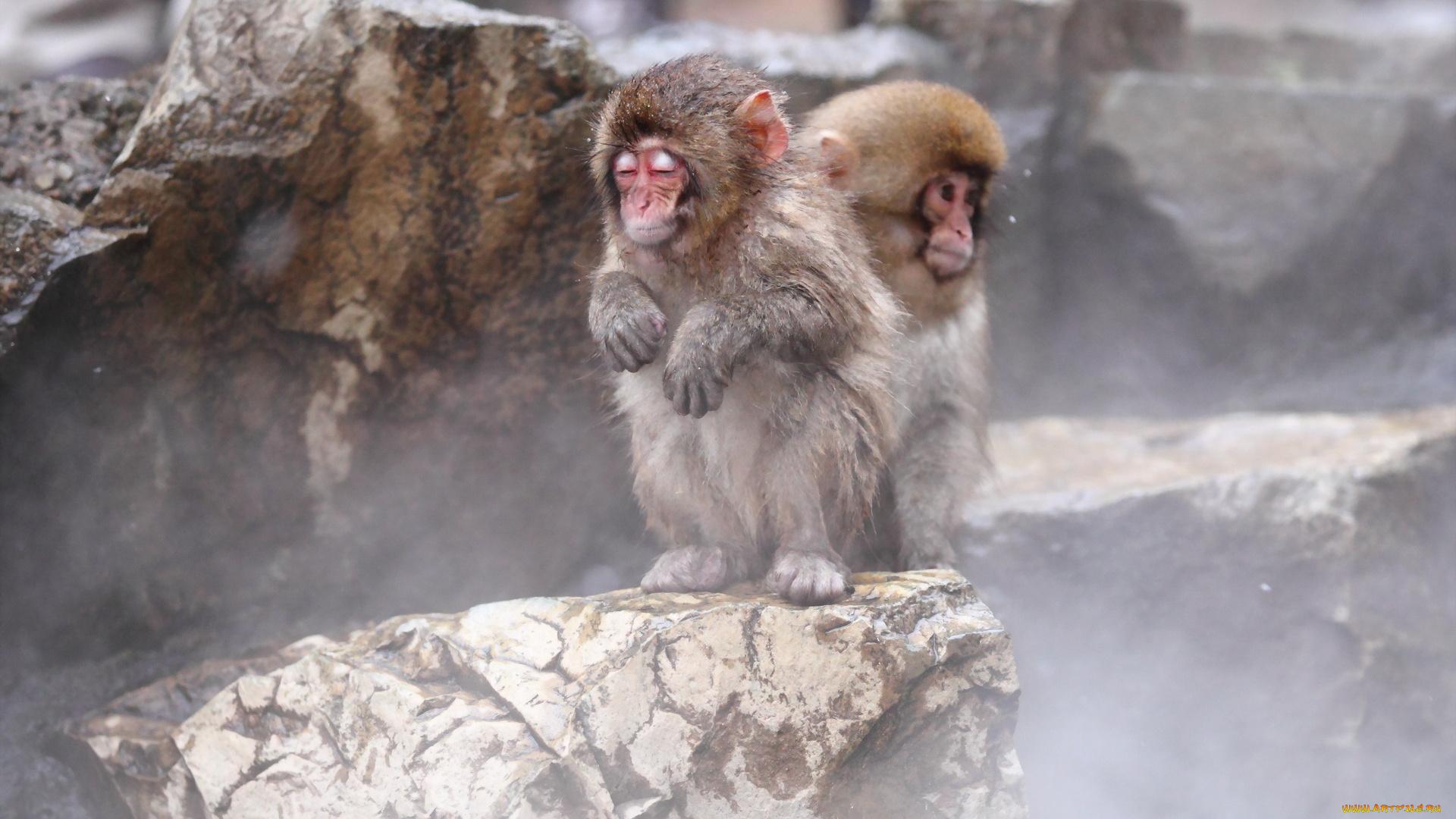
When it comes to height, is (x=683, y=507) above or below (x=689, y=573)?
above

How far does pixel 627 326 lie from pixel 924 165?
1.46 m

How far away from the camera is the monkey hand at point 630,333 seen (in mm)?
2641

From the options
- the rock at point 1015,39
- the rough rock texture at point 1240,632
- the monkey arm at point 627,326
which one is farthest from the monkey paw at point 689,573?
the rock at point 1015,39

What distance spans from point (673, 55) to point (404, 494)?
218 centimetres

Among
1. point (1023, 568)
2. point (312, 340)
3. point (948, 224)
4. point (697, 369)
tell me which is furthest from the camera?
point (1023, 568)

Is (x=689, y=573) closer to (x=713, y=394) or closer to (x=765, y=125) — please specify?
(x=713, y=394)

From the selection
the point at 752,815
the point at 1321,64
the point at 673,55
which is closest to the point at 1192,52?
the point at 1321,64

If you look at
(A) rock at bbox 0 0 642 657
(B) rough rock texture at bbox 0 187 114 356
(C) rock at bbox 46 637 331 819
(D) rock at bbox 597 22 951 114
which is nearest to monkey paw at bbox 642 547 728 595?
(C) rock at bbox 46 637 331 819

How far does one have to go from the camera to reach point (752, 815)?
238cm

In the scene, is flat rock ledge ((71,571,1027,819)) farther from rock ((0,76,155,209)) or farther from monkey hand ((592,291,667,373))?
rock ((0,76,155,209))

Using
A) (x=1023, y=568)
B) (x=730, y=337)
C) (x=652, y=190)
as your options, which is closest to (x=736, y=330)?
(x=730, y=337)

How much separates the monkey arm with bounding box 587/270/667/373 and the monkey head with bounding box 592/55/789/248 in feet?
0.48

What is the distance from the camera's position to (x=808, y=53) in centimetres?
507

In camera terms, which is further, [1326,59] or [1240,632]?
[1326,59]
